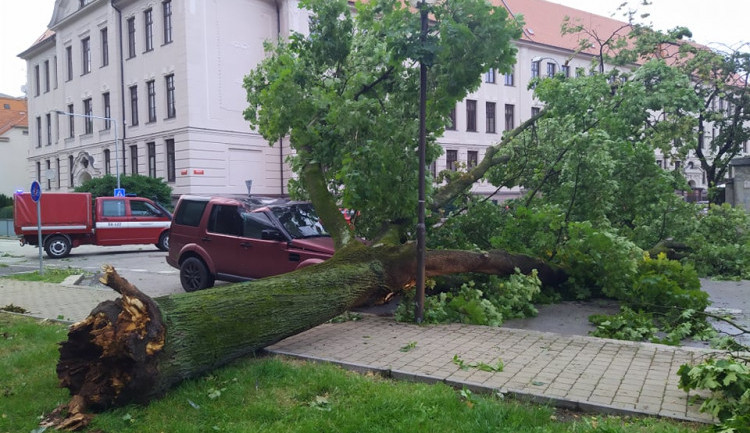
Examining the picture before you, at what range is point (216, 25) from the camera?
1218 inches

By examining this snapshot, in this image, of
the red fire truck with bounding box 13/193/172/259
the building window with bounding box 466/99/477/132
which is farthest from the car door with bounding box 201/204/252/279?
the building window with bounding box 466/99/477/132

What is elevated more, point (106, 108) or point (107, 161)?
point (106, 108)

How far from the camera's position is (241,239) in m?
9.85

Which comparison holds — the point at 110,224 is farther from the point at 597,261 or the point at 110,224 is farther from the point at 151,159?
the point at 597,261

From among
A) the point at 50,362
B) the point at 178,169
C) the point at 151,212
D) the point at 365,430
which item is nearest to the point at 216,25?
the point at 178,169

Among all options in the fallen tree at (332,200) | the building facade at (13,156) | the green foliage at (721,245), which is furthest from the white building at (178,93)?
the building facade at (13,156)

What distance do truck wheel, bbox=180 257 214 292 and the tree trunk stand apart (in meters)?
4.15

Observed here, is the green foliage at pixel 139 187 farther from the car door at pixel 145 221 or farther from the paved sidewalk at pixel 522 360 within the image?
the paved sidewalk at pixel 522 360

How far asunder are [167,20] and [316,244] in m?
27.0

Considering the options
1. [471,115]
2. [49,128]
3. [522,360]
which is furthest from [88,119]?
[522,360]

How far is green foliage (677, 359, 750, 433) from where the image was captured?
3.79 m

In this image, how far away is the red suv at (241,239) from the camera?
30.4 feet

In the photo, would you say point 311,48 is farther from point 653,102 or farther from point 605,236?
point 653,102

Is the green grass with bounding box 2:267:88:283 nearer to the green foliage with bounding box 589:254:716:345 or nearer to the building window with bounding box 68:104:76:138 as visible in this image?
the green foliage with bounding box 589:254:716:345
